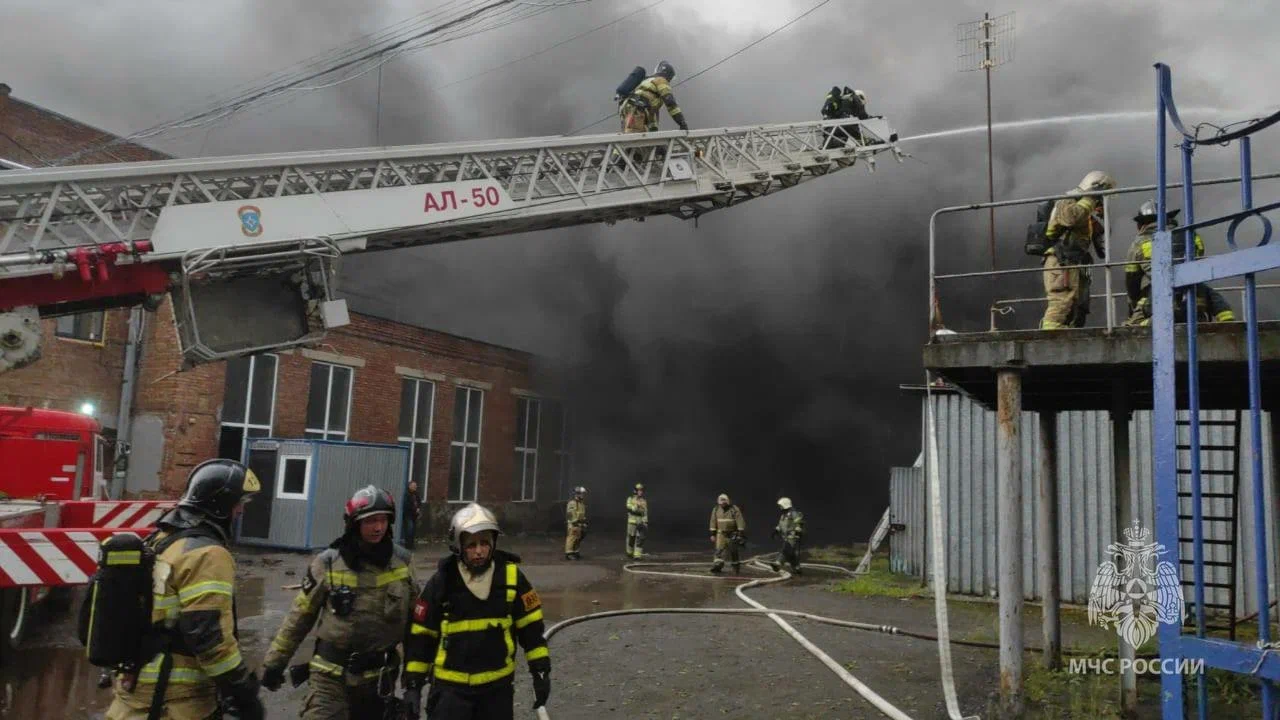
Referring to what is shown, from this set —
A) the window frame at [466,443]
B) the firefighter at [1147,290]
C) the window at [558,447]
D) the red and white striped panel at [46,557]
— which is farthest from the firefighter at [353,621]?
the window at [558,447]

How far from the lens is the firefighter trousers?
359 cm

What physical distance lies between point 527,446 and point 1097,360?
791 inches

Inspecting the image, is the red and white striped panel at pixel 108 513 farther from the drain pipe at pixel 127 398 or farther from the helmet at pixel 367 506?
the drain pipe at pixel 127 398

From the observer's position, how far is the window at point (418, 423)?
2041cm

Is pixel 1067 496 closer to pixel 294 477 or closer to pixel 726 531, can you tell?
pixel 726 531

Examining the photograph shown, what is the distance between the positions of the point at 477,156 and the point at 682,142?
2361mm

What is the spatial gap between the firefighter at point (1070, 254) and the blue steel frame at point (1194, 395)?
8.41 feet

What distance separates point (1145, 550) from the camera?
22.5 feet

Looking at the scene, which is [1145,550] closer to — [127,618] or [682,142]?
[682,142]

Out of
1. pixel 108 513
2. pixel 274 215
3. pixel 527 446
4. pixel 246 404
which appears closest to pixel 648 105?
pixel 274 215

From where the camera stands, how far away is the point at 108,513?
30.6 feet

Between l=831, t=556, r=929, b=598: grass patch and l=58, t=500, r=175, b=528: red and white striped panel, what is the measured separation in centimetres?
871

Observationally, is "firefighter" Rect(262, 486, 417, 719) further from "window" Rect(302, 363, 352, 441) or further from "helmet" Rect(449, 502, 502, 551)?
"window" Rect(302, 363, 352, 441)

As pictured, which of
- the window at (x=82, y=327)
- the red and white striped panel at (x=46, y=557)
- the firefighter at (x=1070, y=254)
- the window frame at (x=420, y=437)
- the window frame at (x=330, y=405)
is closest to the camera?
the firefighter at (x=1070, y=254)
